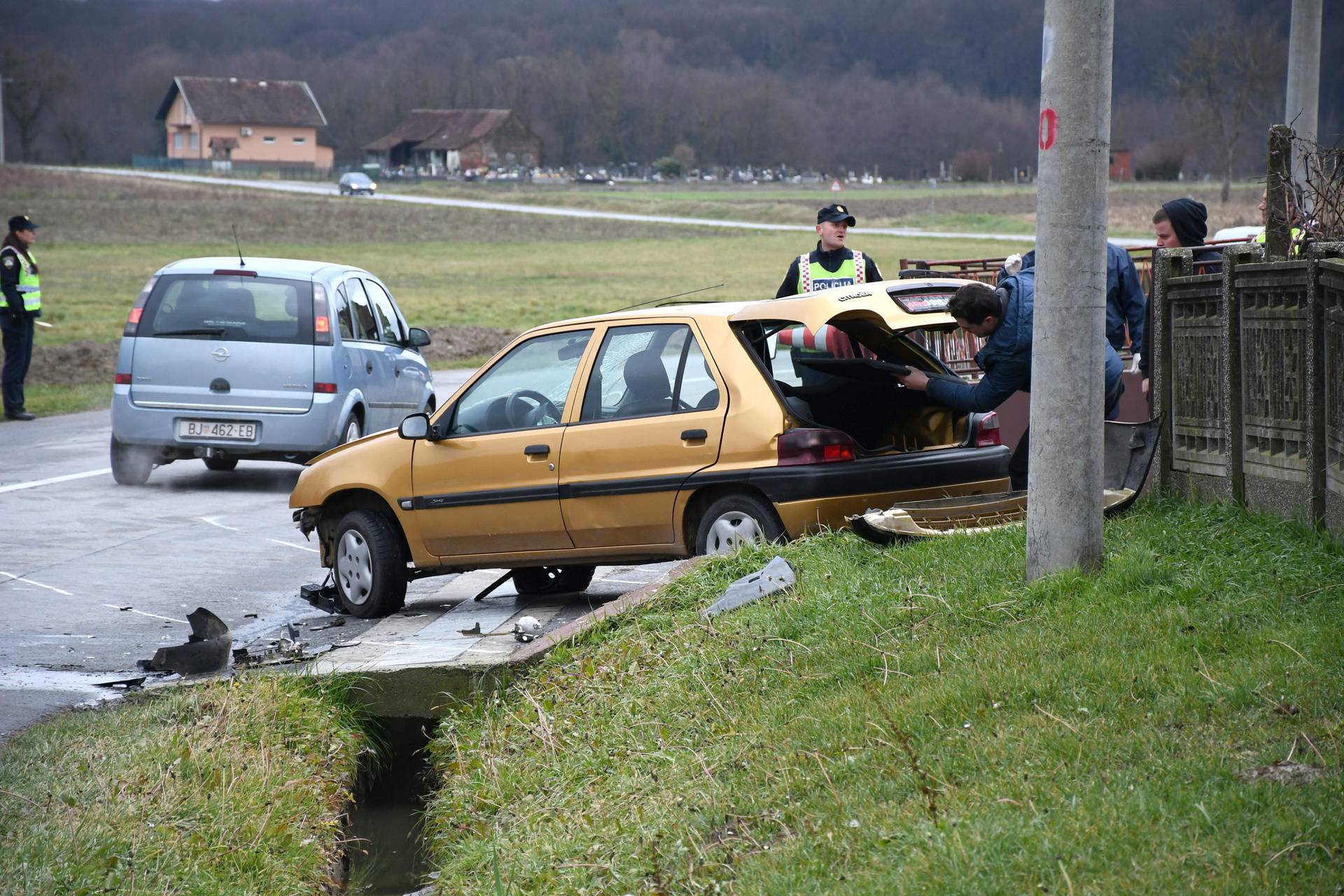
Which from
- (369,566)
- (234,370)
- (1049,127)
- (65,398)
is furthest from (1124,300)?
(65,398)

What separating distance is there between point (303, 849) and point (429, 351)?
2246cm

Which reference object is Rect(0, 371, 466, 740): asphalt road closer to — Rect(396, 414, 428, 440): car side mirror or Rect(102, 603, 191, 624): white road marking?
Rect(102, 603, 191, 624): white road marking

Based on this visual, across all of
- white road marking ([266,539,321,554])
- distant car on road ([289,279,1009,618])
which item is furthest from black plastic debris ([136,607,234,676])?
white road marking ([266,539,321,554])

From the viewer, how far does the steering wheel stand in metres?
8.40

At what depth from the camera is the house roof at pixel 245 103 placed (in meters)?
140

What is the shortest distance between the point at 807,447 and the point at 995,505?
103cm

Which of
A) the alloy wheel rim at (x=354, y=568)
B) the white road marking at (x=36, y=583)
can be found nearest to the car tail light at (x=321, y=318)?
the white road marking at (x=36, y=583)

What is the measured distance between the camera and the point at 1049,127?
19.4ft

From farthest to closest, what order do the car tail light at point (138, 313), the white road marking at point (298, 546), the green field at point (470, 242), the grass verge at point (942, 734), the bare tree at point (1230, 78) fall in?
1. the bare tree at point (1230, 78)
2. the green field at point (470, 242)
3. the car tail light at point (138, 313)
4. the white road marking at point (298, 546)
5. the grass verge at point (942, 734)

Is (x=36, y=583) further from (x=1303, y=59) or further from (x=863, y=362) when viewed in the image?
(x=1303, y=59)

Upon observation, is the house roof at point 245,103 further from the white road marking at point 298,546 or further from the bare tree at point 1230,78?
the white road marking at point 298,546

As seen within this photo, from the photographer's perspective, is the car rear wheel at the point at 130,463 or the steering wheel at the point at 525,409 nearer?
the steering wheel at the point at 525,409

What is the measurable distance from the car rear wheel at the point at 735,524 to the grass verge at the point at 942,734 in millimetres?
367

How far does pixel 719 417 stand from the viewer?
759 centimetres
